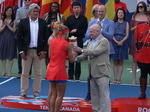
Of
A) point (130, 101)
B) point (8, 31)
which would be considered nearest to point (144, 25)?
point (130, 101)

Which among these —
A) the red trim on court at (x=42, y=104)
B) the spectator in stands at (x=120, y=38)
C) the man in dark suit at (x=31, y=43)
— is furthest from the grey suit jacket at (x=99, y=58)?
the spectator in stands at (x=120, y=38)

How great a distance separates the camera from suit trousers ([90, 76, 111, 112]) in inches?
376

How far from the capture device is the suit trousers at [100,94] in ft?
31.3

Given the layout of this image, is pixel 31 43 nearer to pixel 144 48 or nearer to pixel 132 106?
pixel 144 48

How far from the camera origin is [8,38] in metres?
15.1

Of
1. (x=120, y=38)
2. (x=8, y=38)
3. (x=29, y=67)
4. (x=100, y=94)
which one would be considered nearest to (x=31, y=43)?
(x=29, y=67)

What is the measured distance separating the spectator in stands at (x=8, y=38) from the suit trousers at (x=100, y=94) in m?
5.70

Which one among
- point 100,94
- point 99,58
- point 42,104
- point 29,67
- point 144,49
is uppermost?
point 144,49

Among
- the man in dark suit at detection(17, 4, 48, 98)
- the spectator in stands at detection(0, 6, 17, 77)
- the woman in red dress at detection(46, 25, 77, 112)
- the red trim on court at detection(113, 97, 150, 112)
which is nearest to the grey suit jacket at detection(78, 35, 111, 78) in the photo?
the woman in red dress at detection(46, 25, 77, 112)

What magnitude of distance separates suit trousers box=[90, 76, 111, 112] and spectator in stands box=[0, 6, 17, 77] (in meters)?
5.70

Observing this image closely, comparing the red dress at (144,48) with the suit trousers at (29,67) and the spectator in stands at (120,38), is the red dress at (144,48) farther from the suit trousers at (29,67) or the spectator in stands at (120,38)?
the spectator in stands at (120,38)

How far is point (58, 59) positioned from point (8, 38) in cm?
598

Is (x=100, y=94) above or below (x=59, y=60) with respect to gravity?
below

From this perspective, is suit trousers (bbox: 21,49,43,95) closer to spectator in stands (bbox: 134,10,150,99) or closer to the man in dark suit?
the man in dark suit
